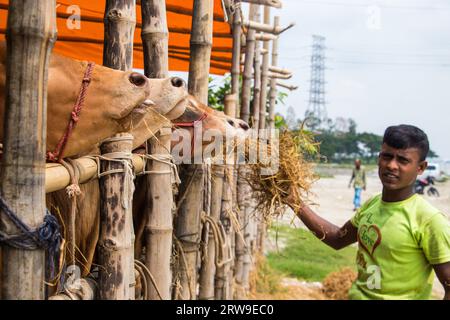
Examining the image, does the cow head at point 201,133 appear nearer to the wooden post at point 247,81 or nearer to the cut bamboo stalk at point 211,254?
the cut bamboo stalk at point 211,254

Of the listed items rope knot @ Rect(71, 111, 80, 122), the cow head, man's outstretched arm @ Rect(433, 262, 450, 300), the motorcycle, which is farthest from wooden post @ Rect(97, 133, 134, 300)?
the motorcycle

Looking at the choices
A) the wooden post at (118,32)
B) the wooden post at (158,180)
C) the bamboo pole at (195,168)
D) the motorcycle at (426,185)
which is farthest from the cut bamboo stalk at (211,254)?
the motorcycle at (426,185)

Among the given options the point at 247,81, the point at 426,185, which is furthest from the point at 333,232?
the point at 426,185

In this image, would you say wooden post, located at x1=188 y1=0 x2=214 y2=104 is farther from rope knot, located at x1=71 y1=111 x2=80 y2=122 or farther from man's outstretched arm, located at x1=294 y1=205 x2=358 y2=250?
rope knot, located at x1=71 y1=111 x2=80 y2=122

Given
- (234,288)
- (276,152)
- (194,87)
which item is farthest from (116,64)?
(234,288)

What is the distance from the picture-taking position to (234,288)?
6.95 metres

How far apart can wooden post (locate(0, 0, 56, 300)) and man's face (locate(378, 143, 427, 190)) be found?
159 centimetres

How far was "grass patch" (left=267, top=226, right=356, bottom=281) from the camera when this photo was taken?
9844 millimetres

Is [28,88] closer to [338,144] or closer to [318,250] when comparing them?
[318,250]

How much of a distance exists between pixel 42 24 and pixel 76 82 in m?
0.71

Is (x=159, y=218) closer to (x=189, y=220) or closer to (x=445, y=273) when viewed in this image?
(x=189, y=220)

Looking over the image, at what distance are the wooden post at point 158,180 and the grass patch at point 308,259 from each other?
18.5 feet

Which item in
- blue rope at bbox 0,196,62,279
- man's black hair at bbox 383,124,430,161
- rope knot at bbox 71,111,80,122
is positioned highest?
rope knot at bbox 71,111,80,122

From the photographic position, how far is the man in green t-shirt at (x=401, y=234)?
2.57 meters
